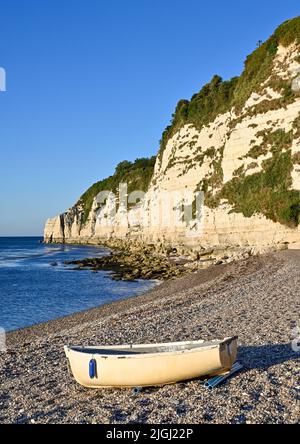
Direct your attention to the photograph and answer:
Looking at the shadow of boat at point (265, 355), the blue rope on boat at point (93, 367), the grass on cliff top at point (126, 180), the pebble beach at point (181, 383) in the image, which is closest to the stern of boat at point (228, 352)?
the pebble beach at point (181, 383)

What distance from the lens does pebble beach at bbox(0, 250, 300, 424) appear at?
6973 mm

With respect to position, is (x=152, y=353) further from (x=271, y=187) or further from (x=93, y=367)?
(x=271, y=187)

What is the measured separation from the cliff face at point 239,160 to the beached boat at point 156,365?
2877 cm

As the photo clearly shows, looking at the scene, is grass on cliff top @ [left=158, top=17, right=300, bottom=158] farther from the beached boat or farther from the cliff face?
the beached boat

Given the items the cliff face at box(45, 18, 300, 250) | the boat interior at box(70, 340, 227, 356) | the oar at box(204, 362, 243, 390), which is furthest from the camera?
the cliff face at box(45, 18, 300, 250)

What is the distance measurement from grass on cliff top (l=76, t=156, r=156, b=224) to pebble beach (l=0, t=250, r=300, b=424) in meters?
63.9

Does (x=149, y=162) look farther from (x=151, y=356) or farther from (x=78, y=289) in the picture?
(x=151, y=356)

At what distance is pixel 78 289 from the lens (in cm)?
3052

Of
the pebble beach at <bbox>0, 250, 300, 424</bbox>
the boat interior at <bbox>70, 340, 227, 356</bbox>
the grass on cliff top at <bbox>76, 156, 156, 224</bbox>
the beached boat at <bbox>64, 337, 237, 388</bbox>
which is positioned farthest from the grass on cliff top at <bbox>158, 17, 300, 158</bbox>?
the beached boat at <bbox>64, 337, 237, 388</bbox>

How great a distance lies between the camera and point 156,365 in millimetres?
7930

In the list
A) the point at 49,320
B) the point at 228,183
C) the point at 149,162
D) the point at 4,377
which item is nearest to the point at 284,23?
the point at 228,183

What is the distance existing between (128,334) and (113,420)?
629 cm

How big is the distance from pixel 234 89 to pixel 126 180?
40755 millimetres

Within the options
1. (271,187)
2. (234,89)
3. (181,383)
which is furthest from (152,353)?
(234,89)
